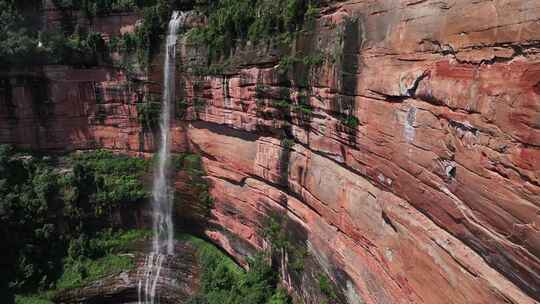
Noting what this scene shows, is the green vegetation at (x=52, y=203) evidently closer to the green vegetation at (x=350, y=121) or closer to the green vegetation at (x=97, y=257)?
the green vegetation at (x=97, y=257)

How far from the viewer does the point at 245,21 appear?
11.4 metres

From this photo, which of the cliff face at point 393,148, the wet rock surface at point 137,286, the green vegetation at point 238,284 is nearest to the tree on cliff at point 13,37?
the cliff face at point 393,148

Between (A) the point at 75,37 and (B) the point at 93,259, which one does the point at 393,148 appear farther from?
(A) the point at 75,37

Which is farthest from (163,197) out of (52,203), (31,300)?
(31,300)

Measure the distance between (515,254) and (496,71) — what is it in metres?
2.07

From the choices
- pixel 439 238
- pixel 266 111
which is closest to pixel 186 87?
pixel 266 111

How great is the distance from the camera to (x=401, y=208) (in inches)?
263

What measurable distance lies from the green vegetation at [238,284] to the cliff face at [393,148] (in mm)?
613

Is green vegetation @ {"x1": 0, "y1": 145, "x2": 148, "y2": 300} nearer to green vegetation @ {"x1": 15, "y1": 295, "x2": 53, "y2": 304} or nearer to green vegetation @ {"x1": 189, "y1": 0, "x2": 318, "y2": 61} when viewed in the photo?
green vegetation @ {"x1": 15, "y1": 295, "x2": 53, "y2": 304}

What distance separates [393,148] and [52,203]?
1228cm

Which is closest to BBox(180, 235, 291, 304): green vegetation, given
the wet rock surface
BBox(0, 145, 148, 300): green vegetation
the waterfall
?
the wet rock surface

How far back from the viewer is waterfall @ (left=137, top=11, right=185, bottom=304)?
13570 millimetres

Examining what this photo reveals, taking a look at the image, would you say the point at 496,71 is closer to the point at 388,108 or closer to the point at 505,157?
the point at 505,157

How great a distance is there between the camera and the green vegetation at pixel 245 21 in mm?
9570
